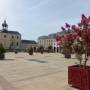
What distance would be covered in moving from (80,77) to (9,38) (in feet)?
342

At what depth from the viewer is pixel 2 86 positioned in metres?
9.88

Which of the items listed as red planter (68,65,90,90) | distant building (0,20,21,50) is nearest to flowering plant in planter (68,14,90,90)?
red planter (68,65,90,90)

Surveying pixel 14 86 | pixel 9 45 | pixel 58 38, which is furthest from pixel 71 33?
pixel 9 45

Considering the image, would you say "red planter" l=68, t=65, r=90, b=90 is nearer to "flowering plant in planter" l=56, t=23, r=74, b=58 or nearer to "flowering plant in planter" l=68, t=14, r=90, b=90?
"flowering plant in planter" l=68, t=14, r=90, b=90

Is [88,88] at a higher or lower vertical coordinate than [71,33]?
lower

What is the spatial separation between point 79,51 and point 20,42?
105m

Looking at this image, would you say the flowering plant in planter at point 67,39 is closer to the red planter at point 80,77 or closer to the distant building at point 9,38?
the red planter at point 80,77

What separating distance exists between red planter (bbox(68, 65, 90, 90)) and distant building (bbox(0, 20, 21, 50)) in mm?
99207

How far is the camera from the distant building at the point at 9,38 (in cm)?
10835

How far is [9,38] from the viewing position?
111375mm

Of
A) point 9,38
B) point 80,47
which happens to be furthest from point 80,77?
point 9,38

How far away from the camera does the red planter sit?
27.3 ft

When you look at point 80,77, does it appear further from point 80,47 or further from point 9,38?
point 9,38

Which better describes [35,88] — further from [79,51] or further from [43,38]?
[43,38]
